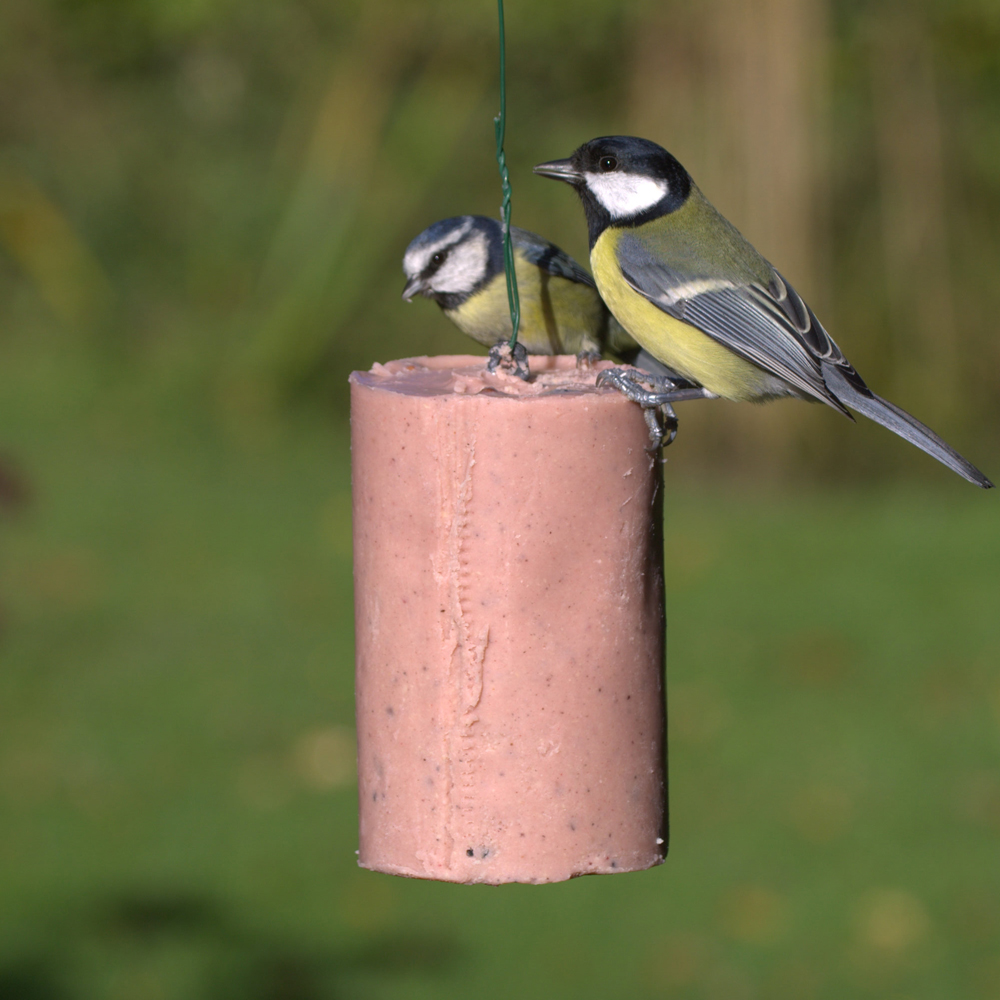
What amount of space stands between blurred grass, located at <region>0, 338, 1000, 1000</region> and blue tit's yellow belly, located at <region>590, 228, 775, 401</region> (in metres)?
3.27

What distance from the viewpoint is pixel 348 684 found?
791 centimetres

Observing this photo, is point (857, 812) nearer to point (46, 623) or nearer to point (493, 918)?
point (493, 918)

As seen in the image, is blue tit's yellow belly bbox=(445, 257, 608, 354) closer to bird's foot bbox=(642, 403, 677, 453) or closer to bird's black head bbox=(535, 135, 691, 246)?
bird's black head bbox=(535, 135, 691, 246)

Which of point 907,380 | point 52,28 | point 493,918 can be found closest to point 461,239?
point 493,918

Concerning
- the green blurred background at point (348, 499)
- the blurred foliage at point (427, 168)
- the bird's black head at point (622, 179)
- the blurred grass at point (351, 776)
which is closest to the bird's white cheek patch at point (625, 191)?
the bird's black head at point (622, 179)

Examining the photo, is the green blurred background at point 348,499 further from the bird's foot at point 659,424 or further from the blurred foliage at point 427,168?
the bird's foot at point 659,424

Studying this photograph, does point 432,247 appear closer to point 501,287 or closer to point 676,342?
point 501,287

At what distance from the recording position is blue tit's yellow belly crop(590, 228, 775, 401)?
317 centimetres

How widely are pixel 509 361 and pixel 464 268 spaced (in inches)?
24.1

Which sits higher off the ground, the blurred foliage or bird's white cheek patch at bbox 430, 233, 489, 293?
the blurred foliage

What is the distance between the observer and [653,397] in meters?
2.81

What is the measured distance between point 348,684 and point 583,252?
3.43m

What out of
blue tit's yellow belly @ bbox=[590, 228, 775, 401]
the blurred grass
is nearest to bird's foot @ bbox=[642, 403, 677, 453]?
blue tit's yellow belly @ bbox=[590, 228, 775, 401]

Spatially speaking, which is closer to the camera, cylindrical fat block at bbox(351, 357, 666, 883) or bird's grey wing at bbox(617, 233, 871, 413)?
cylindrical fat block at bbox(351, 357, 666, 883)
